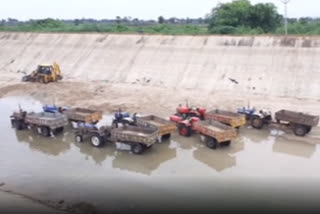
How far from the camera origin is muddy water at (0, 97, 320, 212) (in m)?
13.5

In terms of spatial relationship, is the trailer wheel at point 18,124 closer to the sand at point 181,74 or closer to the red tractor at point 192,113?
the sand at point 181,74

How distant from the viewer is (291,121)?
19.7 m

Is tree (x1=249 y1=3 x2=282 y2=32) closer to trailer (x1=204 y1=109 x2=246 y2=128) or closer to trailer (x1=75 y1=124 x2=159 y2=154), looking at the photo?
trailer (x1=204 y1=109 x2=246 y2=128)

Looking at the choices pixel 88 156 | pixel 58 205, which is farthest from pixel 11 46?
pixel 58 205

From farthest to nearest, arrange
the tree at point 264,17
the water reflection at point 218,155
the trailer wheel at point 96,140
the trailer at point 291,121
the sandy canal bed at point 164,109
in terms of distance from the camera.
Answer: the tree at point 264,17
the trailer at point 291,121
the trailer wheel at point 96,140
the water reflection at point 218,155
the sandy canal bed at point 164,109

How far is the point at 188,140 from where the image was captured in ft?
64.2

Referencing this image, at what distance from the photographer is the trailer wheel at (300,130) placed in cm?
1942

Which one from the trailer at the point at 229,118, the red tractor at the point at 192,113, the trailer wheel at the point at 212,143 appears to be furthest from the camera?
the red tractor at the point at 192,113

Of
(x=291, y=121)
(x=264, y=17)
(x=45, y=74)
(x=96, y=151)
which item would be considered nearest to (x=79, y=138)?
(x=96, y=151)

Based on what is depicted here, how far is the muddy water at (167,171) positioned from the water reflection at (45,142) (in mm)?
52

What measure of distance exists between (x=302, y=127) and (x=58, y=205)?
13.4 meters

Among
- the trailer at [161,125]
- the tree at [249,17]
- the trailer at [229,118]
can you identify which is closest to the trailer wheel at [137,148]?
the trailer at [161,125]

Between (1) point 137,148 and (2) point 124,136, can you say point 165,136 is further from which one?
(2) point 124,136

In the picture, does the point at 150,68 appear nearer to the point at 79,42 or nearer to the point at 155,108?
the point at 155,108
